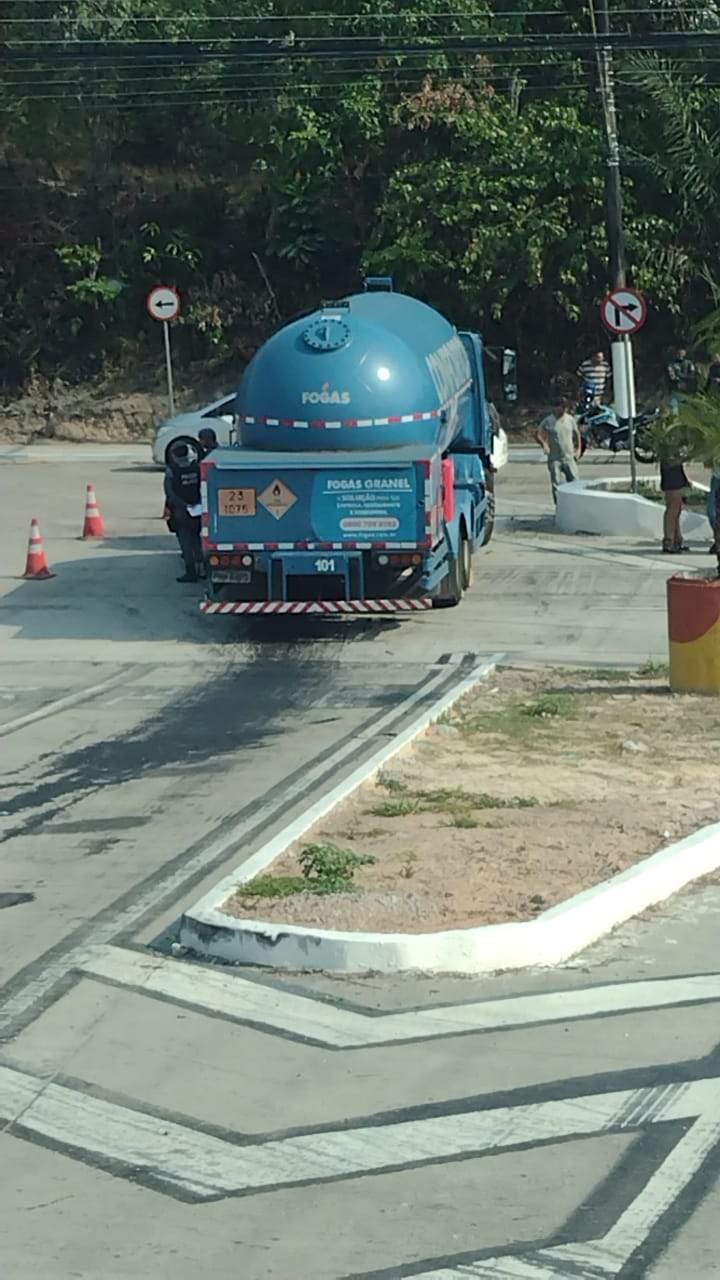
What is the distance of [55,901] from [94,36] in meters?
32.2

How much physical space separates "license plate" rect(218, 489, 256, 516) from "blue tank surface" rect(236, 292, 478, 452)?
2.77 ft

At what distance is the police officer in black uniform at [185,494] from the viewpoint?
22.0 m

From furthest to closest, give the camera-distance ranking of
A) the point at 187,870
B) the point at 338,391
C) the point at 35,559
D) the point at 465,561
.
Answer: the point at 35,559 → the point at 465,561 → the point at 338,391 → the point at 187,870

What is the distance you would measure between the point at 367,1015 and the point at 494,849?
2602mm

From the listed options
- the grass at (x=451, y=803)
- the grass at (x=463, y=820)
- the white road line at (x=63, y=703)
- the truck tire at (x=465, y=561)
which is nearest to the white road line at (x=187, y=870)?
the grass at (x=451, y=803)

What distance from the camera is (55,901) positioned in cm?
1077

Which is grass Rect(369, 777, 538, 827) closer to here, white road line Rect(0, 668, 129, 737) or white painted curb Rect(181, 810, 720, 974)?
white painted curb Rect(181, 810, 720, 974)

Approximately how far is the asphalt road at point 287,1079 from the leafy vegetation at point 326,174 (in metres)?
23.7

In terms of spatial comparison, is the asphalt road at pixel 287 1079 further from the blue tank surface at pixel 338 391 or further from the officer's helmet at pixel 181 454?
the officer's helmet at pixel 181 454

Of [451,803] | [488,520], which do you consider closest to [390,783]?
[451,803]

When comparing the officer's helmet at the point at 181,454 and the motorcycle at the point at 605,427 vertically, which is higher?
the officer's helmet at the point at 181,454

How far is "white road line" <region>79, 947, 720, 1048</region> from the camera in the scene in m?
8.59

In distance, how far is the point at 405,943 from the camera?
9.30 metres

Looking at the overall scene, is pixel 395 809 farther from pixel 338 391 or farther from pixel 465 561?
pixel 465 561
